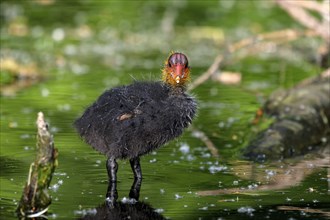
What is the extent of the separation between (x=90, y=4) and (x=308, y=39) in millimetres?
6080

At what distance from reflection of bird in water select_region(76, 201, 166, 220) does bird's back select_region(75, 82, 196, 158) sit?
2.17 feet

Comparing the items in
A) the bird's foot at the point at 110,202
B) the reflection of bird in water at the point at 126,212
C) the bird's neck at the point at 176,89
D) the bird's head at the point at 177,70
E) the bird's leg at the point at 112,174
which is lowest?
the reflection of bird in water at the point at 126,212

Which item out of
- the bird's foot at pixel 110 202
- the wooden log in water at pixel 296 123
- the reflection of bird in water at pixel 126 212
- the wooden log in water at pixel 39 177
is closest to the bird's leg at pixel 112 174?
the bird's foot at pixel 110 202

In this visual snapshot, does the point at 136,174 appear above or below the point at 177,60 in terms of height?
below

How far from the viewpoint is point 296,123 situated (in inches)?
418

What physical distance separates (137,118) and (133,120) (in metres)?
0.04

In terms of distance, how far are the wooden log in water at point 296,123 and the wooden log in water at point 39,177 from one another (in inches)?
126

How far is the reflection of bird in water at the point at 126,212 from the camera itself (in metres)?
7.10

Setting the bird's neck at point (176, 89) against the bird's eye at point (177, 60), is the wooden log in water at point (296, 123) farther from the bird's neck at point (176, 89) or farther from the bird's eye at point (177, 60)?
the bird's eye at point (177, 60)

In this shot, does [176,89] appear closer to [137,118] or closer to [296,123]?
[137,118]

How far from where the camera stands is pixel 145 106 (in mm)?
8086

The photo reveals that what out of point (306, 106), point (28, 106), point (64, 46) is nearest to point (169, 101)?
point (306, 106)

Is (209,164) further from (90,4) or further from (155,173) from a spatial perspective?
(90,4)

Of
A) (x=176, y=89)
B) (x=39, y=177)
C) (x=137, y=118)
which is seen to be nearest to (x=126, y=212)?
(x=39, y=177)
